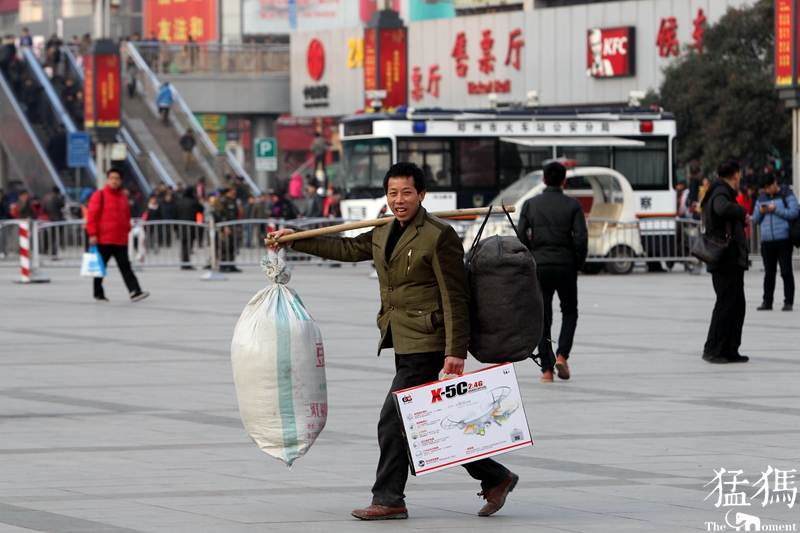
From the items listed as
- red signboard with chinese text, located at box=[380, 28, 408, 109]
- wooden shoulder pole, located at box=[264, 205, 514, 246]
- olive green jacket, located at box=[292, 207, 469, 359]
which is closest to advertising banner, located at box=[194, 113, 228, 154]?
red signboard with chinese text, located at box=[380, 28, 408, 109]

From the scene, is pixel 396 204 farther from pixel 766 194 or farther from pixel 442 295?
pixel 766 194

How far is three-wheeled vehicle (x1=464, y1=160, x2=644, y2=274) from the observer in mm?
25312

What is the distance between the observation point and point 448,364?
6.48 m

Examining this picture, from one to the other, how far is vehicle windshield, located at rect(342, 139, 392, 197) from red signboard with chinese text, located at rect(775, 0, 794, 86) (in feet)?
23.2

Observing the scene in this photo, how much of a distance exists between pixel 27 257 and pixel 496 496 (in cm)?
1855

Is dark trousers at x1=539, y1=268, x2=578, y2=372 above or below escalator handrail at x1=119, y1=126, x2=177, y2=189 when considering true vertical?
below

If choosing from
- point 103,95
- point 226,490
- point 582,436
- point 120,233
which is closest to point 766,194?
point 120,233

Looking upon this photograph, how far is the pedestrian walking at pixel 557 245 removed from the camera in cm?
1145

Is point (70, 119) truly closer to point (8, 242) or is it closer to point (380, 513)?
point (8, 242)

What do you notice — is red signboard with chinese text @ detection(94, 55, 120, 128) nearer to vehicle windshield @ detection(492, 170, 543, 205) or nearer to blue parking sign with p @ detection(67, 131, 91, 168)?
blue parking sign with p @ detection(67, 131, 91, 168)

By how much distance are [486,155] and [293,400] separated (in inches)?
830

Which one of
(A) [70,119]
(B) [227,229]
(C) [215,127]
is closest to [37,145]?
(A) [70,119]

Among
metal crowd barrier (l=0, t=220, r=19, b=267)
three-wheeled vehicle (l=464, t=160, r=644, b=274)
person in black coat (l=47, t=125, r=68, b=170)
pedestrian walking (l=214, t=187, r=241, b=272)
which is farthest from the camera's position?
person in black coat (l=47, t=125, r=68, b=170)

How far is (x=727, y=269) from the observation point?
1270 cm
